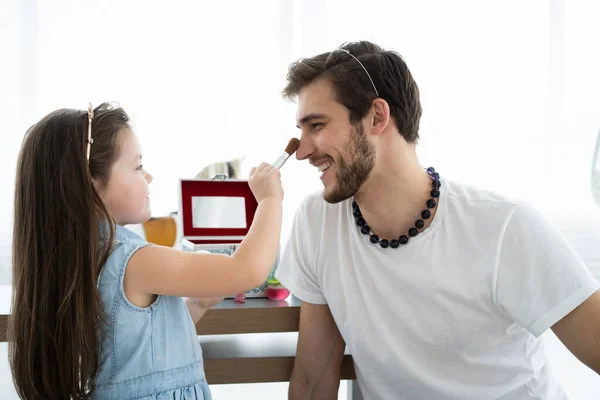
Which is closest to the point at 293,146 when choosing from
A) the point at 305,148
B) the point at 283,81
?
the point at 305,148

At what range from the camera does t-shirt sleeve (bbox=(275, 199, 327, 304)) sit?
1.32 metres

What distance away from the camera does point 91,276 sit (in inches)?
41.9

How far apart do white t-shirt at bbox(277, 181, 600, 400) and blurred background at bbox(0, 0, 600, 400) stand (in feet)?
2.84

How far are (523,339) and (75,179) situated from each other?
35.1 inches

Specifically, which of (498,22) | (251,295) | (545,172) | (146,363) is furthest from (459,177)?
(146,363)

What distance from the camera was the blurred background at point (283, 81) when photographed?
208 cm

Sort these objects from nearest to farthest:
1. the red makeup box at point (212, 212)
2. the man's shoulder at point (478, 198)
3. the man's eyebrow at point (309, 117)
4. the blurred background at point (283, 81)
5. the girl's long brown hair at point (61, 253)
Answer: the girl's long brown hair at point (61, 253) → the man's shoulder at point (478, 198) → the man's eyebrow at point (309, 117) → the red makeup box at point (212, 212) → the blurred background at point (283, 81)

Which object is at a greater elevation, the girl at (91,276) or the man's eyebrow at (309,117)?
the man's eyebrow at (309,117)

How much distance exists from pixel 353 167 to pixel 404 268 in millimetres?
231

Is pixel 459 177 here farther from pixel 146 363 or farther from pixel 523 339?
pixel 146 363

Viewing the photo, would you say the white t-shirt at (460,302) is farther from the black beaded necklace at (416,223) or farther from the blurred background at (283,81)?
the blurred background at (283,81)

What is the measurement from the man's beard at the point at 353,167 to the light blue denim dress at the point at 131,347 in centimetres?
41

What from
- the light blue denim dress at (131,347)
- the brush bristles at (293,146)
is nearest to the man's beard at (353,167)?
the brush bristles at (293,146)

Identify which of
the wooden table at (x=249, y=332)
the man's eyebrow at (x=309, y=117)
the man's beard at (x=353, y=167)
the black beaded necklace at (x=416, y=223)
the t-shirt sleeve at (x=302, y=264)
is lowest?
the wooden table at (x=249, y=332)
